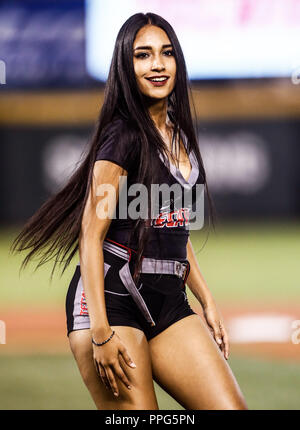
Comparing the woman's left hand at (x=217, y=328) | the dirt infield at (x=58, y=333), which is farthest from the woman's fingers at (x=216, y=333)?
the dirt infield at (x=58, y=333)

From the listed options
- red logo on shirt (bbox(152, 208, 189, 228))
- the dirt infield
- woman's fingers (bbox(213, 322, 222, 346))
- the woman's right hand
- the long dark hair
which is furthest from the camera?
the dirt infield

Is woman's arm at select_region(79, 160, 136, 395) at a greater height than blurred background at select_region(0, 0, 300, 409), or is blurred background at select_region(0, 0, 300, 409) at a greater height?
blurred background at select_region(0, 0, 300, 409)

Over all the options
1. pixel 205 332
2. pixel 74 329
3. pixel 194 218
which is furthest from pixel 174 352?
pixel 194 218

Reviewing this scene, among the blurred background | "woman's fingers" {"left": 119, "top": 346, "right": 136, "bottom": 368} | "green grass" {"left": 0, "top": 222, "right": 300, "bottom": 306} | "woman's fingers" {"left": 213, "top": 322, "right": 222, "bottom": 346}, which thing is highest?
the blurred background

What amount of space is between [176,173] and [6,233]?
42.6ft

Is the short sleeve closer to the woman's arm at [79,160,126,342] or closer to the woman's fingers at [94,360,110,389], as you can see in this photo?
the woman's arm at [79,160,126,342]

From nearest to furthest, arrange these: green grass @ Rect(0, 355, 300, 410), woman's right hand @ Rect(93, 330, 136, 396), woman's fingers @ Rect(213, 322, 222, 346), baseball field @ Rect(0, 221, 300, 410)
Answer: woman's right hand @ Rect(93, 330, 136, 396)
woman's fingers @ Rect(213, 322, 222, 346)
green grass @ Rect(0, 355, 300, 410)
baseball field @ Rect(0, 221, 300, 410)

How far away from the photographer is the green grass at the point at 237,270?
8.91 meters

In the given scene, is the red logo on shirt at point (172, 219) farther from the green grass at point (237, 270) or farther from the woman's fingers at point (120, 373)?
the green grass at point (237, 270)

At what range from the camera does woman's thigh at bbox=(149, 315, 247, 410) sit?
2.68 meters

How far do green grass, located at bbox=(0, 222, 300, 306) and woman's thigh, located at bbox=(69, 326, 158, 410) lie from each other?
5191 millimetres

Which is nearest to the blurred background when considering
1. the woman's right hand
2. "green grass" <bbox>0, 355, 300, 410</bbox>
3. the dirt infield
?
the dirt infield

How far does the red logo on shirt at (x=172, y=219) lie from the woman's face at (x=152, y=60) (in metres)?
0.45
